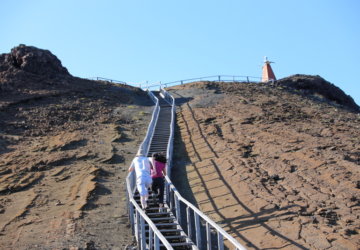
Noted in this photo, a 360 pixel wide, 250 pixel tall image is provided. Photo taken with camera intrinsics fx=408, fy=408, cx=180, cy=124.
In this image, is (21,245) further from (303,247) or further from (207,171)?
(207,171)

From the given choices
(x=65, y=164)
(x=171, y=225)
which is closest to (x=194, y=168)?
(x=65, y=164)

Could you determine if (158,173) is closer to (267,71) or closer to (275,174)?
(275,174)

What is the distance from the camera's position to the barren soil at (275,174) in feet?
33.0

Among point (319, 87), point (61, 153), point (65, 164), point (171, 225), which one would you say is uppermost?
point (319, 87)

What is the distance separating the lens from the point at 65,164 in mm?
17281

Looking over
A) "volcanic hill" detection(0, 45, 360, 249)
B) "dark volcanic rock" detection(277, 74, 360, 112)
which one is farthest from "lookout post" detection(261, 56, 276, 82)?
"volcanic hill" detection(0, 45, 360, 249)

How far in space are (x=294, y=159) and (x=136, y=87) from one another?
101 ft

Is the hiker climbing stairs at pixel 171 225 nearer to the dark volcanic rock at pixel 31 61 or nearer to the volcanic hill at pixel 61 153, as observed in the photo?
the volcanic hill at pixel 61 153

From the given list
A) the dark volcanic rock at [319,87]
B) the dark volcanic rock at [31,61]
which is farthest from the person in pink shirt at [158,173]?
the dark volcanic rock at [319,87]

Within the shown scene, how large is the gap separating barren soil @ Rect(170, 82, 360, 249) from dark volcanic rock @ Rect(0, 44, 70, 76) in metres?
16.5

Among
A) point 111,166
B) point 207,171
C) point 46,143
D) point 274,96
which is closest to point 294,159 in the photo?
point 207,171

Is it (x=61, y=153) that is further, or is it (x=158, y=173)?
(x=61, y=153)

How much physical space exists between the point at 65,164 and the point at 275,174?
28.6 feet

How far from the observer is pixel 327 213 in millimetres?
10469
